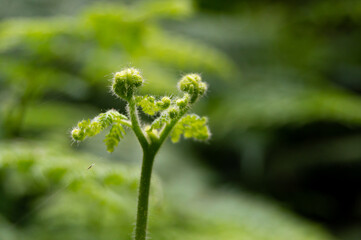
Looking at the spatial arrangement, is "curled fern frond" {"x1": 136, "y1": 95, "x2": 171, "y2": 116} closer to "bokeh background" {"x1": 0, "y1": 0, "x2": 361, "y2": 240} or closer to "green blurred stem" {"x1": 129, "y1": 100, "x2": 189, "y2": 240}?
"green blurred stem" {"x1": 129, "y1": 100, "x2": 189, "y2": 240}

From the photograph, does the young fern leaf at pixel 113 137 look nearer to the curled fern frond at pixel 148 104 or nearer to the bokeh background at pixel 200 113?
the curled fern frond at pixel 148 104

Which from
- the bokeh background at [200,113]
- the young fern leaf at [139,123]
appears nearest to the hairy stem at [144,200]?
the young fern leaf at [139,123]

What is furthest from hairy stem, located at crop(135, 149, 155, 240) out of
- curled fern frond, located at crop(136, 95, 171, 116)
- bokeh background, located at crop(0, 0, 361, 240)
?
bokeh background, located at crop(0, 0, 361, 240)

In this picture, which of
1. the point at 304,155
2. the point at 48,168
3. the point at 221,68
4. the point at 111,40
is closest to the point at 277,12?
the point at 304,155

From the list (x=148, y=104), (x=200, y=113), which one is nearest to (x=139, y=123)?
(x=148, y=104)

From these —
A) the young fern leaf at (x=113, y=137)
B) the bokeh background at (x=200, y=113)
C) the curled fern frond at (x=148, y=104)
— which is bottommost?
the young fern leaf at (x=113, y=137)
